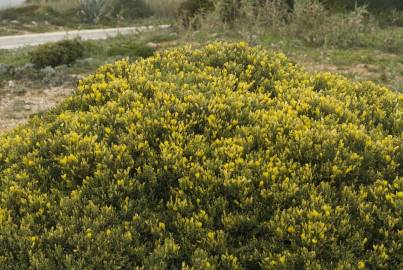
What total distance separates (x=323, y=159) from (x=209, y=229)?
116cm

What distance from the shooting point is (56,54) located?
1352 cm

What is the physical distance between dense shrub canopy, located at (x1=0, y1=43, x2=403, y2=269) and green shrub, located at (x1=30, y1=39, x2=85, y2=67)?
889 centimetres

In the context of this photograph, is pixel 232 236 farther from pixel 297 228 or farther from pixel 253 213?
pixel 297 228

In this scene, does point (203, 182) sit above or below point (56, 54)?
above

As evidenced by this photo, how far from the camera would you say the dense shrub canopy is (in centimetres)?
346

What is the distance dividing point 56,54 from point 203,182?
35.3 feet

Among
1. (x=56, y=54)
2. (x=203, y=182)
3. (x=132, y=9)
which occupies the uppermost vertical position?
(x=203, y=182)

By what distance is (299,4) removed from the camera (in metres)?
16.6

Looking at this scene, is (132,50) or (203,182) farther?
(132,50)

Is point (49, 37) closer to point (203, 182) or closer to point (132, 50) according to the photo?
point (132, 50)

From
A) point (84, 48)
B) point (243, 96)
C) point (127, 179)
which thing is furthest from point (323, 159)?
point (84, 48)

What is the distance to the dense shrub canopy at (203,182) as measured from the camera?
3461 mm

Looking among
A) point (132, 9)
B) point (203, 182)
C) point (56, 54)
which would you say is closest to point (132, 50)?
point (56, 54)

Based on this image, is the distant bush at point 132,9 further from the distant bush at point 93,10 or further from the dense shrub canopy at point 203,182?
the dense shrub canopy at point 203,182
